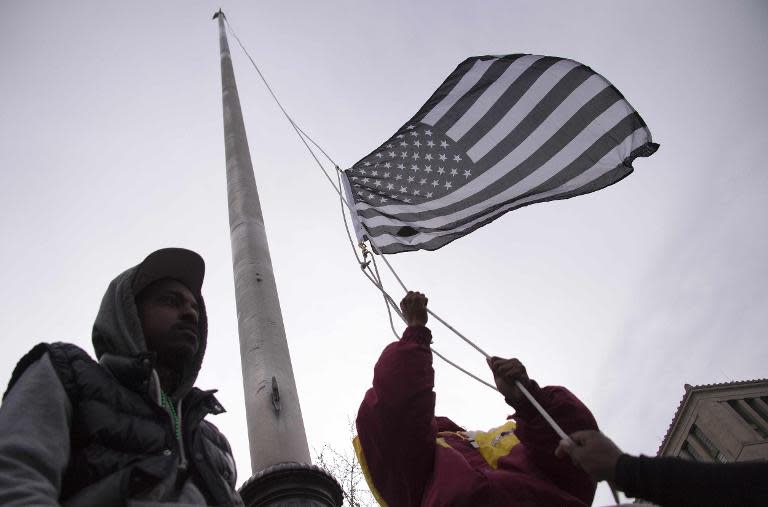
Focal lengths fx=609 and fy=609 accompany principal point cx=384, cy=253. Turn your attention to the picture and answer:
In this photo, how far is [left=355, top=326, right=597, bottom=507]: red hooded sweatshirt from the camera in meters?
2.57

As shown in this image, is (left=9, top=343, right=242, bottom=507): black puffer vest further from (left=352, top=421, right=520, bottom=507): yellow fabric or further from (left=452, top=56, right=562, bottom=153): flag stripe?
(left=452, top=56, right=562, bottom=153): flag stripe

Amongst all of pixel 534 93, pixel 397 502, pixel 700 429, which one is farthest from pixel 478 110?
pixel 700 429

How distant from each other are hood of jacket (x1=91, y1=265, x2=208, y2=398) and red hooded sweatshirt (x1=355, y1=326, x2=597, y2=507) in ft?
2.66

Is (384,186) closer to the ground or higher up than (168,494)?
higher up

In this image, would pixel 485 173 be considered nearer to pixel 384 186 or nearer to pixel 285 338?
pixel 384 186

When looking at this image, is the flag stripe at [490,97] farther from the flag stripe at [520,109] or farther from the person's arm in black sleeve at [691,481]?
the person's arm in black sleeve at [691,481]

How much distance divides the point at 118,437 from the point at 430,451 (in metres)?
1.35

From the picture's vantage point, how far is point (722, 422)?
3534 centimetres

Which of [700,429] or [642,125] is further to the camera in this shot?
[700,429]

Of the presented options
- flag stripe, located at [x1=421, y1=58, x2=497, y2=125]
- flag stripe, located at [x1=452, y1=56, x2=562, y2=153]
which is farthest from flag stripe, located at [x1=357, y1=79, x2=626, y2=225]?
flag stripe, located at [x1=421, y1=58, x2=497, y2=125]

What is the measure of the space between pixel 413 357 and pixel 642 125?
13.3 ft

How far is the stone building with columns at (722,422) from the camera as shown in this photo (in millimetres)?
34469

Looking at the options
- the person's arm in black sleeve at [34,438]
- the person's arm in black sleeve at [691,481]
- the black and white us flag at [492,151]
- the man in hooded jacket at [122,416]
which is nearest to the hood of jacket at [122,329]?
the man in hooded jacket at [122,416]

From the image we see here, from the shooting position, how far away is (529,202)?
18.5 ft
